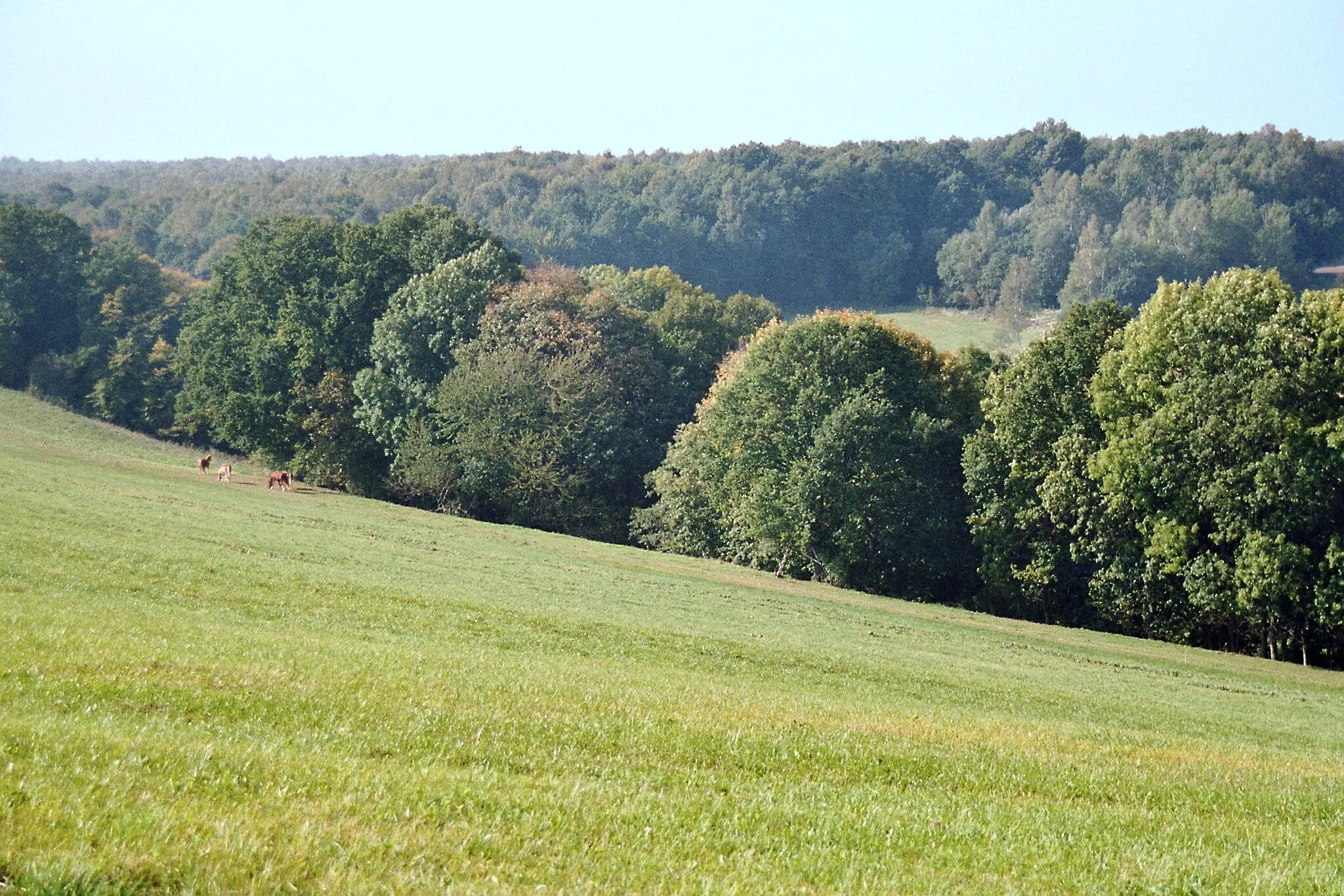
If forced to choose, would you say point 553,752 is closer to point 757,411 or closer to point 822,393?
point 822,393

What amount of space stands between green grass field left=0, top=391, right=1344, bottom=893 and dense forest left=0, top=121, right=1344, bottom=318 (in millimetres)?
109540

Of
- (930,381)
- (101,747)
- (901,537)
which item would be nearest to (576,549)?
(901,537)

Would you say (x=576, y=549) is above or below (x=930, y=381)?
below

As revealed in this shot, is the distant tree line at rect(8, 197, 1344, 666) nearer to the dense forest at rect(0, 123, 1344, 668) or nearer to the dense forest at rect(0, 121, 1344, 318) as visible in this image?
the dense forest at rect(0, 123, 1344, 668)

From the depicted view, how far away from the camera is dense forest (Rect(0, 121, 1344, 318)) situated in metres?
134

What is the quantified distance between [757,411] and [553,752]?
195 feet

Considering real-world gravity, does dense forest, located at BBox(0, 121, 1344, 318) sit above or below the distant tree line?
above

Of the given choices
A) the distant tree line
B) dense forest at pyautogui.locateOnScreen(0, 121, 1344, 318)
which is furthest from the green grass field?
dense forest at pyautogui.locateOnScreen(0, 121, 1344, 318)

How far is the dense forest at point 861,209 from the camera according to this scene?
13450 centimetres

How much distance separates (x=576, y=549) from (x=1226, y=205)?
101 metres

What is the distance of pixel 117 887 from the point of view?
263 inches

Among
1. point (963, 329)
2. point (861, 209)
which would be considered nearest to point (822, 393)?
point (963, 329)

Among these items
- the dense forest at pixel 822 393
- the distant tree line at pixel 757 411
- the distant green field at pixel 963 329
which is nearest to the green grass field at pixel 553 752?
the distant tree line at pixel 757 411

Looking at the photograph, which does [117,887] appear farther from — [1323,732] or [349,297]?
[349,297]
